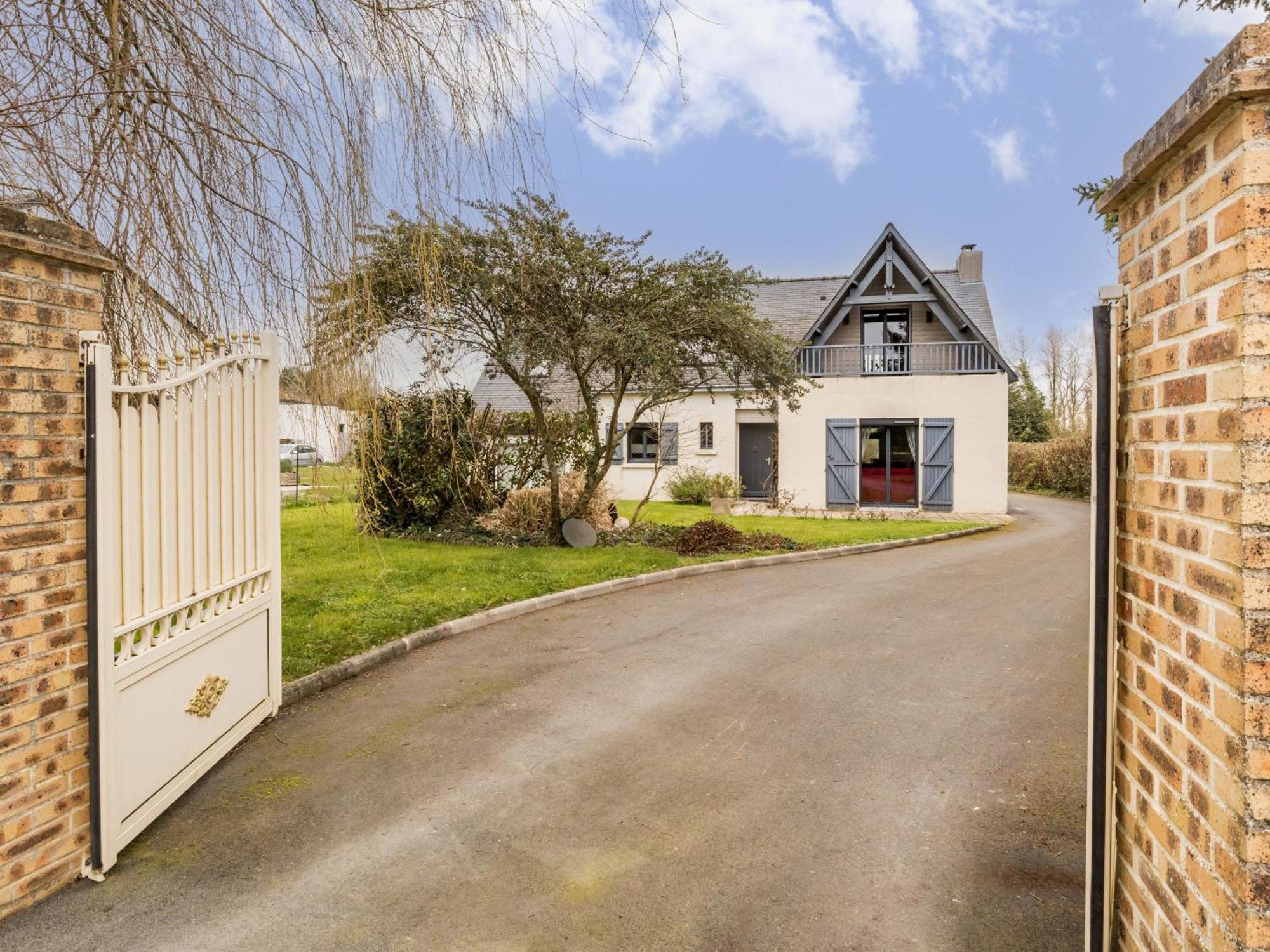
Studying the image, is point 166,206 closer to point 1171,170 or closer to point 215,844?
point 215,844

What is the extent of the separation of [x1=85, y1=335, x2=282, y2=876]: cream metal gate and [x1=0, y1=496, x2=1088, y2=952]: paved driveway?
10.2 inches

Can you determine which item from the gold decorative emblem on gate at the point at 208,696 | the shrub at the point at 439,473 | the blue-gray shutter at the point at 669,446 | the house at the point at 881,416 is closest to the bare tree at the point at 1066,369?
the house at the point at 881,416

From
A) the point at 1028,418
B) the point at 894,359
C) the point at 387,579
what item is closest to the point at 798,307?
the point at 894,359

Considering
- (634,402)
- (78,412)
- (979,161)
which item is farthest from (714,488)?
(78,412)

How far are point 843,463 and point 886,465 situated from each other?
1.13 meters

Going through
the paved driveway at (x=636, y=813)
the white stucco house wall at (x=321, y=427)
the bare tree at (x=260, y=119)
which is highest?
the bare tree at (x=260, y=119)

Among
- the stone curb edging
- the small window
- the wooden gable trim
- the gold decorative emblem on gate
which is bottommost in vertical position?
the stone curb edging

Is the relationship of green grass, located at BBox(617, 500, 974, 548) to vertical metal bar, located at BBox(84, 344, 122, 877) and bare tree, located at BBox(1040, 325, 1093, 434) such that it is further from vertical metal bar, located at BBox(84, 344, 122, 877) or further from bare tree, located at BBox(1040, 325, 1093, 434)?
bare tree, located at BBox(1040, 325, 1093, 434)

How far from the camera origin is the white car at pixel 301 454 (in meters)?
3.18

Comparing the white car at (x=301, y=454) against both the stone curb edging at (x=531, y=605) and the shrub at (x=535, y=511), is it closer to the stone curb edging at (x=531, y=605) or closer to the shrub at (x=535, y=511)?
the stone curb edging at (x=531, y=605)

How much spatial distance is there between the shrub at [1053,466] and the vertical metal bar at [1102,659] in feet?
69.0

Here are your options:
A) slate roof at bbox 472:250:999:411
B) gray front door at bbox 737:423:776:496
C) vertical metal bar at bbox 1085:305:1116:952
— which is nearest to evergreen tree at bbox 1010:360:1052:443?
slate roof at bbox 472:250:999:411

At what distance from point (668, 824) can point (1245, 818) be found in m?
2.17

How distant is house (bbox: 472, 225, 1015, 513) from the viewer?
1716 cm
